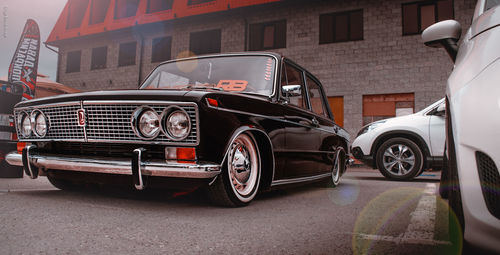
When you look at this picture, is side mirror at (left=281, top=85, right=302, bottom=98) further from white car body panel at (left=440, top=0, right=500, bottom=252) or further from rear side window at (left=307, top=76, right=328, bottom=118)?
white car body panel at (left=440, top=0, right=500, bottom=252)

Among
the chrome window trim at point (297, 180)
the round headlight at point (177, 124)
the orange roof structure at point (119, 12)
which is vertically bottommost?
the chrome window trim at point (297, 180)

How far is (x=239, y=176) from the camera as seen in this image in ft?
10.2

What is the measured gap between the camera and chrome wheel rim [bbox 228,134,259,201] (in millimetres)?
3052

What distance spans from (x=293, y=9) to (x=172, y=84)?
1363 centimetres

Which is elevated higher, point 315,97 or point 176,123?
point 315,97

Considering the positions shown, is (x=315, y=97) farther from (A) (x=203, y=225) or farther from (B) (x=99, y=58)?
(B) (x=99, y=58)

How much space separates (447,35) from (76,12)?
79.5ft

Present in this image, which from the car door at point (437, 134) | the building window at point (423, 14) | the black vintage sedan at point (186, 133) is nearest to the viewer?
the black vintage sedan at point (186, 133)

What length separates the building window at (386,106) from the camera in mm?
14453

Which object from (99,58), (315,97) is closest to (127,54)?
(99,58)

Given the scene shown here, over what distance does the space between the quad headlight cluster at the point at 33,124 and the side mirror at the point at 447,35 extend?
2996 mm

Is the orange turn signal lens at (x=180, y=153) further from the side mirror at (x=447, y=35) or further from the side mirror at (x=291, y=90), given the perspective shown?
the side mirror at (x=447, y=35)

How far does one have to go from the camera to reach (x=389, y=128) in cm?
718

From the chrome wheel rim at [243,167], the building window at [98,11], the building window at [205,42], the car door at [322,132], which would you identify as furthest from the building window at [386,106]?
the building window at [98,11]
